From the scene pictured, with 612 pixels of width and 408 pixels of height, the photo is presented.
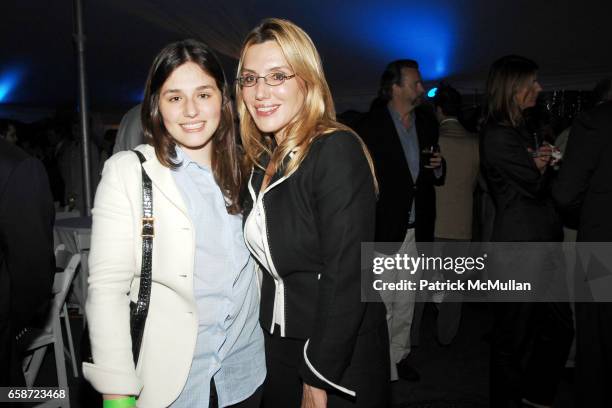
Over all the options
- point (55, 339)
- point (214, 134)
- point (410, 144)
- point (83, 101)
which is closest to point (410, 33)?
point (83, 101)

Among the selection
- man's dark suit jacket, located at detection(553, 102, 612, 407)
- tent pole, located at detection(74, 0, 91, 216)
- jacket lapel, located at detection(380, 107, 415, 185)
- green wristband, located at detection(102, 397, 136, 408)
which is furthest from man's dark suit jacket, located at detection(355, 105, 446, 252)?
tent pole, located at detection(74, 0, 91, 216)

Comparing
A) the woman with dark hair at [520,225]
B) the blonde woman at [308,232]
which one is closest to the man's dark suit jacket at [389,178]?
the woman with dark hair at [520,225]

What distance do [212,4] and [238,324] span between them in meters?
7.59

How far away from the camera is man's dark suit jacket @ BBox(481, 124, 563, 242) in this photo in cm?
277

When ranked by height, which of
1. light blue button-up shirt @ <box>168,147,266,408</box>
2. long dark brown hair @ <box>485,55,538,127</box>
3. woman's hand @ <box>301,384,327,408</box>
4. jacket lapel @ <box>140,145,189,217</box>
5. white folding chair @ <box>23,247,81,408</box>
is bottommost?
white folding chair @ <box>23,247,81,408</box>

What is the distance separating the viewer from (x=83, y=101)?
15.6 ft

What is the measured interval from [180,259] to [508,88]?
87.9 inches

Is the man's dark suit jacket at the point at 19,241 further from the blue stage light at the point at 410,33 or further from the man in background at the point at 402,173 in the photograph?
the blue stage light at the point at 410,33

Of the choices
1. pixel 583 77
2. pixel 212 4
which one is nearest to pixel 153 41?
pixel 212 4

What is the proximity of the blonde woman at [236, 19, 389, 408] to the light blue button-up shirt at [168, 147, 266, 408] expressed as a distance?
2.4 inches

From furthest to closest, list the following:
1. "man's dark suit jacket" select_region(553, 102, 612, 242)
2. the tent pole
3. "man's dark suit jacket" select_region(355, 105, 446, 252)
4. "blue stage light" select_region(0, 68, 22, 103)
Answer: "blue stage light" select_region(0, 68, 22, 103), the tent pole, "man's dark suit jacket" select_region(355, 105, 446, 252), "man's dark suit jacket" select_region(553, 102, 612, 242)

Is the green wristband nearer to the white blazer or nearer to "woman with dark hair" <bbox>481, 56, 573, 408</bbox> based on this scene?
the white blazer

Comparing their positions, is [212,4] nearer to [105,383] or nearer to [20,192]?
[20,192]

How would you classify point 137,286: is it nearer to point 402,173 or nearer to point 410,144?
point 402,173
